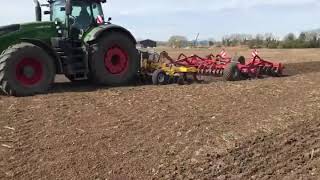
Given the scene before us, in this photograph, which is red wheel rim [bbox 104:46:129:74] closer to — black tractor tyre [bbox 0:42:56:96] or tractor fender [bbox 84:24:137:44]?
tractor fender [bbox 84:24:137:44]

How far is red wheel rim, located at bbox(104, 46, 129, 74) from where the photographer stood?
39.8 feet

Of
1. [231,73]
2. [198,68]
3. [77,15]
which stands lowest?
[231,73]

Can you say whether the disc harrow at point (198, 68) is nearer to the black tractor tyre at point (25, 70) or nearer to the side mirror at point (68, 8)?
the side mirror at point (68, 8)

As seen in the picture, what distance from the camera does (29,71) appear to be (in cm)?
1070

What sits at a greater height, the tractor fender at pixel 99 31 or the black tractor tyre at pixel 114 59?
the tractor fender at pixel 99 31

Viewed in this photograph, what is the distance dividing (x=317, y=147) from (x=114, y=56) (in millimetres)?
6596

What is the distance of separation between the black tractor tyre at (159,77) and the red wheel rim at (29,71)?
3001 mm

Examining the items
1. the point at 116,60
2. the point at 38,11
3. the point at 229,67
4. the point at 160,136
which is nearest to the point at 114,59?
the point at 116,60

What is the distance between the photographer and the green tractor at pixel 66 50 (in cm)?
1046

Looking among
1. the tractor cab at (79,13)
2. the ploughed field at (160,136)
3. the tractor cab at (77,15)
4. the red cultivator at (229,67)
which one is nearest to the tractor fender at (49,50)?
the tractor cab at (77,15)

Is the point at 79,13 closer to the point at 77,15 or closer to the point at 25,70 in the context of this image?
the point at 77,15

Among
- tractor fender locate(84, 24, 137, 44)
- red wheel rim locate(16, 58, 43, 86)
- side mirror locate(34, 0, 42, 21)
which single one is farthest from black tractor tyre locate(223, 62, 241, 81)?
red wheel rim locate(16, 58, 43, 86)

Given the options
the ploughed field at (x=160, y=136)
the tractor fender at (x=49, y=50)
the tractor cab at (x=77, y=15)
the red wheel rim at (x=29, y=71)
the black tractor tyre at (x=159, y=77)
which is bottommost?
the ploughed field at (x=160, y=136)

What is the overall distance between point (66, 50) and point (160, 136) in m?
5.16
